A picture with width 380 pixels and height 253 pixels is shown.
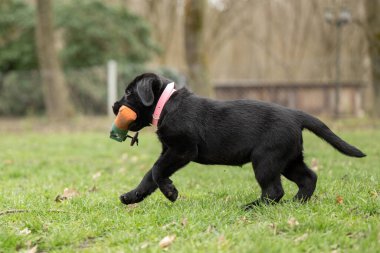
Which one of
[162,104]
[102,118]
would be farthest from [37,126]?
[162,104]

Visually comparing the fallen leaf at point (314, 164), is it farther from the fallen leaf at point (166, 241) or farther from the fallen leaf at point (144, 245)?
the fallen leaf at point (144, 245)

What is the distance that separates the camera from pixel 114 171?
24.8ft

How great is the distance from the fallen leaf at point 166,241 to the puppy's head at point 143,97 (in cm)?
132

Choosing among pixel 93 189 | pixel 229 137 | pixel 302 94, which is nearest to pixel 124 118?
pixel 229 137

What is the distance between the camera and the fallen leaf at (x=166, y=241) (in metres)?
3.31

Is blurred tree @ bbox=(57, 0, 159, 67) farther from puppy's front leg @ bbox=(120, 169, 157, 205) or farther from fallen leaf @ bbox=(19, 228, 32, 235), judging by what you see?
fallen leaf @ bbox=(19, 228, 32, 235)

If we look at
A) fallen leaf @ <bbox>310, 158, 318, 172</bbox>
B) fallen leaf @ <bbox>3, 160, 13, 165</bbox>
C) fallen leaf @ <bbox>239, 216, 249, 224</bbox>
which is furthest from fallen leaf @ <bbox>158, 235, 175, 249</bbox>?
fallen leaf @ <bbox>3, 160, 13, 165</bbox>

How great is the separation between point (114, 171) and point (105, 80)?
434 inches

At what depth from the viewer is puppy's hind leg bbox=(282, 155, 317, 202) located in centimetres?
450

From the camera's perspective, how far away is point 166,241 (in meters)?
3.36

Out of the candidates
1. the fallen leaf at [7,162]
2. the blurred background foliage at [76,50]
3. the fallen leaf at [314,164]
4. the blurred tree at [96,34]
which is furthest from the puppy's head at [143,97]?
the blurred tree at [96,34]

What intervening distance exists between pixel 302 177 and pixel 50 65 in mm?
13099

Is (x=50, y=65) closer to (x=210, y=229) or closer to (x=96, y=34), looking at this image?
(x=96, y=34)

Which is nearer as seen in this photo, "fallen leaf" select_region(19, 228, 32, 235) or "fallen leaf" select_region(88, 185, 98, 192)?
"fallen leaf" select_region(19, 228, 32, 235)
